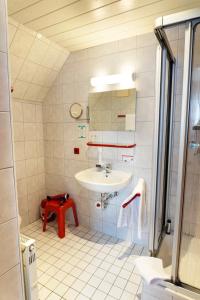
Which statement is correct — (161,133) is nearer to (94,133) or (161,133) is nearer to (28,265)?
(94,133)

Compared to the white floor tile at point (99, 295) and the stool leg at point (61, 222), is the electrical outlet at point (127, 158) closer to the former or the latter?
the stool leg at point (61, 222)

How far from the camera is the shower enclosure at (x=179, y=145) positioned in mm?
960

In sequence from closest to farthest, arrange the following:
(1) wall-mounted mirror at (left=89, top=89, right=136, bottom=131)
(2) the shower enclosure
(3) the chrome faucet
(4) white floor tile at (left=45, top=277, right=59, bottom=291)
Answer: (2) the shower enclosure, (4) white floor tile at (left=45, top=277, right=59, bottom=291), (1) wall-mounted mirror at (left=89, top=89, right=136, bottom=131), (3) the chrome faucet

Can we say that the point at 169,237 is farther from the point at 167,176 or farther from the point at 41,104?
the point at 41,104

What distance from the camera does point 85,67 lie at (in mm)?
2146

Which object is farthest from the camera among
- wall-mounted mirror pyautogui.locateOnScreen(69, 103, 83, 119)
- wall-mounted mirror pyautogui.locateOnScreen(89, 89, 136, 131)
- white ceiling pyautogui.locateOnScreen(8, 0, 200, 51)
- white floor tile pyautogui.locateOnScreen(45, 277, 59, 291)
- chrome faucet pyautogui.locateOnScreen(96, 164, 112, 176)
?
wall-mounted mirror pyautogui.locateOnScreen(69, 103, 83, 119)

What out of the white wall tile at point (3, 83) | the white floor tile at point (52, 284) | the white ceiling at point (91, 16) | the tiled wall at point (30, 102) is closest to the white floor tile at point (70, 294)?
the white floor tile at point (52, 284)

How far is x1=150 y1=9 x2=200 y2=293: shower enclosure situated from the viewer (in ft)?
3.15

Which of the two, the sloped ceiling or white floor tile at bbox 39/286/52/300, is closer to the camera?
white floor tile at bbox 39/286/52/300

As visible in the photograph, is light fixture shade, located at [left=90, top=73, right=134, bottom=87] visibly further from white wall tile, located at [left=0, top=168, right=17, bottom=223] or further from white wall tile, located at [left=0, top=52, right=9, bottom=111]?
white wall tile, located at [left=0, top=168, right=17, bottom=223]

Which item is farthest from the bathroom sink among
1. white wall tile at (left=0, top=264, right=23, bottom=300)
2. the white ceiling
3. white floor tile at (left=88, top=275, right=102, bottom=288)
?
the white ceiling

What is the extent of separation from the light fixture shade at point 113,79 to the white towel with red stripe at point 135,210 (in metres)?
1.07

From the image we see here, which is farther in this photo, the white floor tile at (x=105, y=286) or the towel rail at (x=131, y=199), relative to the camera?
the towel rail at (x=131, y=199)

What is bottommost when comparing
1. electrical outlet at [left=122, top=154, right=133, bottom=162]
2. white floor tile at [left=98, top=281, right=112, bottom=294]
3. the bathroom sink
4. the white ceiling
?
white floor tile at [left=98, top=281, right=112, bottom=294]
